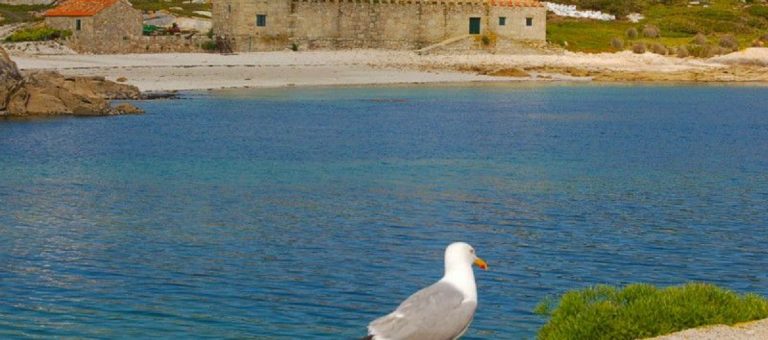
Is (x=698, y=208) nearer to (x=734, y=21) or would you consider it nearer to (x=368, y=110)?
(x=368, y=110)

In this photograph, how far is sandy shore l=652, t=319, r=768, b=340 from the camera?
1221 centimetres

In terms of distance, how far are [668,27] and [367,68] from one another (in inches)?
1323

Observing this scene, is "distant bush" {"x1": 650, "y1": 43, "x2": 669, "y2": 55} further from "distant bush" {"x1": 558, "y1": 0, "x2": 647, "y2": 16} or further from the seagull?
the seagull

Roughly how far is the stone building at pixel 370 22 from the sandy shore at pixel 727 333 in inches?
2658

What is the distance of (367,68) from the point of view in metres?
76.1

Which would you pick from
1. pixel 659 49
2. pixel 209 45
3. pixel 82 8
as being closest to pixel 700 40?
pixel 659 49

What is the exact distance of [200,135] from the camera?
138ft

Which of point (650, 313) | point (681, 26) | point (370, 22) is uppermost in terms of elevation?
point (370, 22)

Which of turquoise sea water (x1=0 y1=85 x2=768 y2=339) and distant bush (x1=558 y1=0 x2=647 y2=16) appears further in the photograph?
distant bush (x1=558 y1=0 x2=647 y2=16)

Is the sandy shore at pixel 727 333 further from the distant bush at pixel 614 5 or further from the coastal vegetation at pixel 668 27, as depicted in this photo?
the distant bush at pixel 614 5

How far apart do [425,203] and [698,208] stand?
5.59 m

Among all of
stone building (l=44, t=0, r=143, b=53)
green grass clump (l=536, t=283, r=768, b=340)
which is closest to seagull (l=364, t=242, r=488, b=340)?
green grass clump (l=536, t=283, r=768, b=340)

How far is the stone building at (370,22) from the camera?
260 ft

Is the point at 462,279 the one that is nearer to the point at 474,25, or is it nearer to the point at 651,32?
the point at 474,25
